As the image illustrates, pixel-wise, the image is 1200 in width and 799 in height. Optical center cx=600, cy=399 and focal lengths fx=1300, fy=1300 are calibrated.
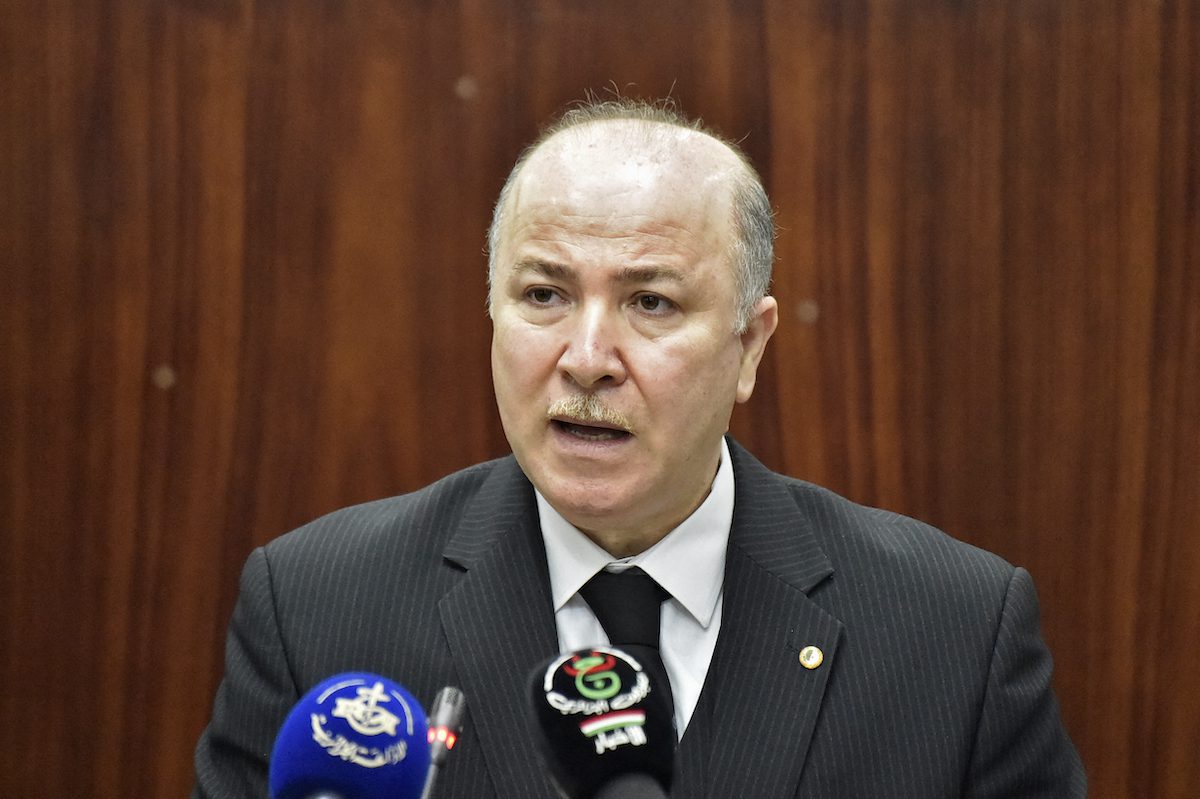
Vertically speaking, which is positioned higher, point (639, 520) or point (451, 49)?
point (451, 49)

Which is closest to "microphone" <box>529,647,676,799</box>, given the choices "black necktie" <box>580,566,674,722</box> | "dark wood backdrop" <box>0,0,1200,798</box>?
"black necktie" <box>580,566,674,722</box>

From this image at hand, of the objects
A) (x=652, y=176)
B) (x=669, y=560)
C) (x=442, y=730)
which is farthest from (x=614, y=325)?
(x=442, y=730)

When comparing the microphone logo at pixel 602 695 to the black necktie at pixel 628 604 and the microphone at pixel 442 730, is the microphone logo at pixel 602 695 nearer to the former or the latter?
the microphone at pixel 442 730

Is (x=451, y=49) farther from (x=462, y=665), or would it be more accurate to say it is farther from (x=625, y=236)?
(x=462, y=665)

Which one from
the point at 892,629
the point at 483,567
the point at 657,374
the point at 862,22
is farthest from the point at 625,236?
the point at 862,22

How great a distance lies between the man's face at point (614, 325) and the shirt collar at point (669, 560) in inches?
2.7

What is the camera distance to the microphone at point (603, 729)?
46.3 inches

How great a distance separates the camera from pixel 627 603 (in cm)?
196

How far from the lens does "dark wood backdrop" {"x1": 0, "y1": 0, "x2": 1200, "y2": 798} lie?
2.44m

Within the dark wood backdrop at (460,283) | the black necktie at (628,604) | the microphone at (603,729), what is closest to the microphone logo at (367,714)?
the microphone at (603,729)

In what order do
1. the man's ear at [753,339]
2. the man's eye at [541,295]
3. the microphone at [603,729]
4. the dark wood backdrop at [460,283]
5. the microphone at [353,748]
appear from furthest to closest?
1. the dark wood backdrop at [460,283]
2. the man's ear at [753,339]
3. the man's eye at [541,295]
4. the microphone at [603,729]
5. the microphone at [353,748]

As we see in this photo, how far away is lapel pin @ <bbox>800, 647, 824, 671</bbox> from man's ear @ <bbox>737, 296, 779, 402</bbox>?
40 centimetres

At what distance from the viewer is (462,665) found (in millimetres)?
1906

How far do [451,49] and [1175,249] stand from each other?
1420mm
